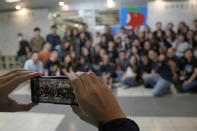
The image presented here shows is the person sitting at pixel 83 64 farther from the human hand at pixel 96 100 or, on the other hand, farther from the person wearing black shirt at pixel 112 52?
the human hand at pixel 96 100

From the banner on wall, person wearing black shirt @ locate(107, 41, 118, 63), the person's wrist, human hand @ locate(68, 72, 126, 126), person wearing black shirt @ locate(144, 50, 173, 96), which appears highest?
the banner on wall

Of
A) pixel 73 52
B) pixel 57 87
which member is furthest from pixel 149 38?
pixel 57 87

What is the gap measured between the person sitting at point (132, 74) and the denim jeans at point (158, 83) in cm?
20

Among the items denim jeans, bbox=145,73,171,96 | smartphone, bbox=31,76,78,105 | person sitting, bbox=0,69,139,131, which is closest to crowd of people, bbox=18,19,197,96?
denim jeans, bbox=145,73,171,96

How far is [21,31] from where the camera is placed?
3.47 feet

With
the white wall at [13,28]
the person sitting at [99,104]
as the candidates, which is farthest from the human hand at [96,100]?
the white wall at [13,28]

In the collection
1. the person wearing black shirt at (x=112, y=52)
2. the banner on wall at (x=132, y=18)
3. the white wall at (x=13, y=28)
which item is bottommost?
the person wearing black shirt at (x=112, y=52)

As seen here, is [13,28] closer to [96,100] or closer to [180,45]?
[96,100]

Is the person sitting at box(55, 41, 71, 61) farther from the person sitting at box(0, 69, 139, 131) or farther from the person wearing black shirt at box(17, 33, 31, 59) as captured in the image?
the person sitting at box(0, 69, 139, 131)


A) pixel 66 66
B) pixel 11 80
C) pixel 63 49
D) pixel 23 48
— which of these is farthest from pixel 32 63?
pixel 63 49

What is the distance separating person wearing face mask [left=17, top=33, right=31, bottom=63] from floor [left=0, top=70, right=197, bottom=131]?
14 centimetres

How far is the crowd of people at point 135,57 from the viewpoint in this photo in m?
2.85

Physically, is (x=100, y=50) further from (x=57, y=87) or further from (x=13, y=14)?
(x=57, y=87)

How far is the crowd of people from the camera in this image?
9.35 ft
